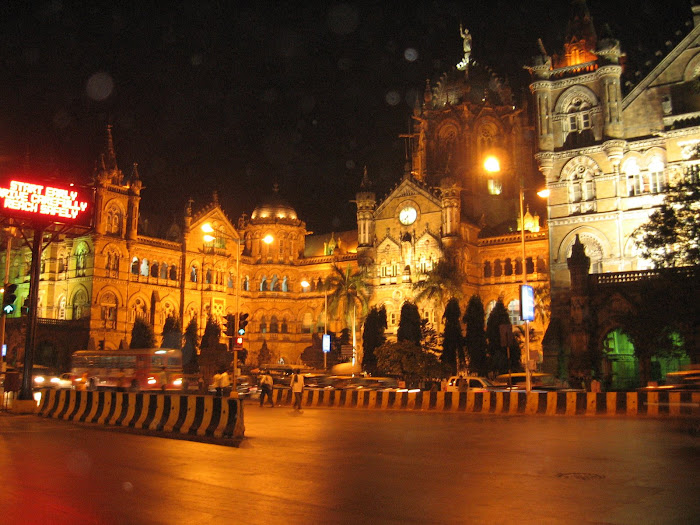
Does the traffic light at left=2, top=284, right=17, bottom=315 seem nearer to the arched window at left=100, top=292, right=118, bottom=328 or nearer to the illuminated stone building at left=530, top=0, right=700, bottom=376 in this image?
the illuminated stone building at left=530, top=0, right=700, bottom=376

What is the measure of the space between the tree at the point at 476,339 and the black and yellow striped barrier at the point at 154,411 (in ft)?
116

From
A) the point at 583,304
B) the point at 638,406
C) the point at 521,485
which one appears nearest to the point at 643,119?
the point at 583,304

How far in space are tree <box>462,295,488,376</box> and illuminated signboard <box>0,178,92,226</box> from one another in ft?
113

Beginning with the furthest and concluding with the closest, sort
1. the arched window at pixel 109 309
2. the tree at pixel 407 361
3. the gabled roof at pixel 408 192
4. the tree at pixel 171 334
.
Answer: the gabled roof at pixel 408 192 < the arched window at pixel 109 309 < the tree at pixel 171 334 < the tree at pixel 407 361

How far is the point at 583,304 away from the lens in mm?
43781

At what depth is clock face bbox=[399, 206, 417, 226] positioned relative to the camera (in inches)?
2968

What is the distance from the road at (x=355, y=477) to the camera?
996 cm

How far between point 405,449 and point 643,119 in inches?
1560

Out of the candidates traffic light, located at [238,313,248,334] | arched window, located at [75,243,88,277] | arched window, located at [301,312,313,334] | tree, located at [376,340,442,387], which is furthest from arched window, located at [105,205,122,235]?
traffic light, located at [238,313,248,334]

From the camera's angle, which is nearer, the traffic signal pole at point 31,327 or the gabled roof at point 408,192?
the traffic signal pole at point 31,327

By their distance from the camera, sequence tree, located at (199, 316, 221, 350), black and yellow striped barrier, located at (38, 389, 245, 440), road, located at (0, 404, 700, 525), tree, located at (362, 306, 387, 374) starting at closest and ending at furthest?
1. road, located at (0, 404, 700, 525)
2. black and yellow striped barrier, located at (38, 389, 245, 440)
3. tree, located at (362, 306, 387, 374)
4. tree, located at (199, 316, 221, 350)

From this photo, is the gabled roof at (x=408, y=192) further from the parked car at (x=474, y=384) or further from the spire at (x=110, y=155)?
the parked car at (x=474, y=384)

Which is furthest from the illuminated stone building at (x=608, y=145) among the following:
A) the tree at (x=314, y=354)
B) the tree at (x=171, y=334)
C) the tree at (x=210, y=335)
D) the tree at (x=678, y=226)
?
the tree at (x=171, y=334)

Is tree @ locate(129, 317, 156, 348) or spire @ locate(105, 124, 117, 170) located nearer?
tree @ locate(129, 317, 156, 348)
